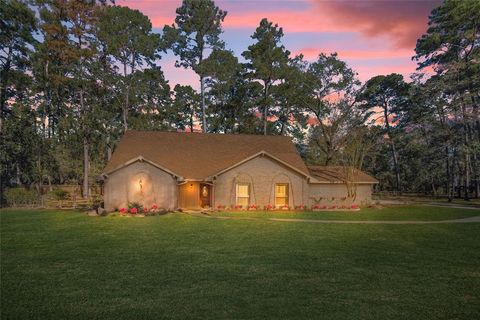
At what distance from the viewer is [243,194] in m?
30.5

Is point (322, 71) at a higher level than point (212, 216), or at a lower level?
higher

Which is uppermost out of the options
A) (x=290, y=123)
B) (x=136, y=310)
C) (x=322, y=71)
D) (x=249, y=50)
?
(x=249, y=50)

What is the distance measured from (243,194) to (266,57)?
82.1ft

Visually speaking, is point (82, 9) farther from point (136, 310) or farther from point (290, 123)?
point (136, 310)

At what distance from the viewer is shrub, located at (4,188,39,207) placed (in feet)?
108

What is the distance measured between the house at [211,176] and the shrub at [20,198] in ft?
29.0

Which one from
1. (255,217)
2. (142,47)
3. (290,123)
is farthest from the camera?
(290,123)

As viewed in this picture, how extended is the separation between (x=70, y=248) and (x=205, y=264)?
581cm

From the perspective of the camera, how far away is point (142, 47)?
43.9 metres

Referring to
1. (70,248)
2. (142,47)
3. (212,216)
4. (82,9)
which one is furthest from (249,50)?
(70,248)

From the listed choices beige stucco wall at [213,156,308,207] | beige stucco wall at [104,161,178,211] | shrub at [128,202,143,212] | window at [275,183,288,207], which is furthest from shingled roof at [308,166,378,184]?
shrub at [128,202,143,212]

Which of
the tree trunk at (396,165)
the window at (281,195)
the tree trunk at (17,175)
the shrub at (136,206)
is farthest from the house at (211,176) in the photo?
the tree trunk at (396,165)

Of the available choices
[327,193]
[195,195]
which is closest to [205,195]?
[195,195]

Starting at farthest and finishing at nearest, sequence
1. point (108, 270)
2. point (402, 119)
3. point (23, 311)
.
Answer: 1. point (402, 119)
2. point (108, 270)
3. point (23, 311)
